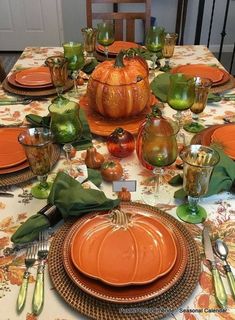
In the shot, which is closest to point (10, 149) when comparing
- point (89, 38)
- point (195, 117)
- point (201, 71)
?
point (195, 117)

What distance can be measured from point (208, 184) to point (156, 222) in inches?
5.8

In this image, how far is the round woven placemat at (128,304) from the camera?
542 millimetres

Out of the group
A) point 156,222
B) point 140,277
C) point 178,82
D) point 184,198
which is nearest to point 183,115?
point 178,82

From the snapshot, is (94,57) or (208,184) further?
(94,57)

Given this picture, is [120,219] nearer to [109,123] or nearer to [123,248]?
[123,248]

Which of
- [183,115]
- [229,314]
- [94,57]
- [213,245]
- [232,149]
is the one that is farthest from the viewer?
[94,57]

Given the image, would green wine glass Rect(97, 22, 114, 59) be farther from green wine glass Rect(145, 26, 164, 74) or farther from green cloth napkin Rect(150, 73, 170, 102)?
green cloth napkin Rect(150, 73, 170, 102)

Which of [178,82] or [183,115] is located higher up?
[178,82]

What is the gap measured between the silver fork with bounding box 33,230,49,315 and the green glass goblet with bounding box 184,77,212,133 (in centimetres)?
56

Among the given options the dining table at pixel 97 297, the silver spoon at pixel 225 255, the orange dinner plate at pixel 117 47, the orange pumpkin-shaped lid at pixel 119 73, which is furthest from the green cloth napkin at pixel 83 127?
the orange dinner plate at pixel 117 47

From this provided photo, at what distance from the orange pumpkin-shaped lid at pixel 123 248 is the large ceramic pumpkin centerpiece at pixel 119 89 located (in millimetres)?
409

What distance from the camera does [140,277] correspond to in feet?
1.92

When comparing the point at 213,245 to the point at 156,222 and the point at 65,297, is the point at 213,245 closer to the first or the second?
the point at 156,222

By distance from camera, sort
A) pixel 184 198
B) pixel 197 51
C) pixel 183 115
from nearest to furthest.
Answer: pixel 184 198
pixel 183 115
pixel 197 51
